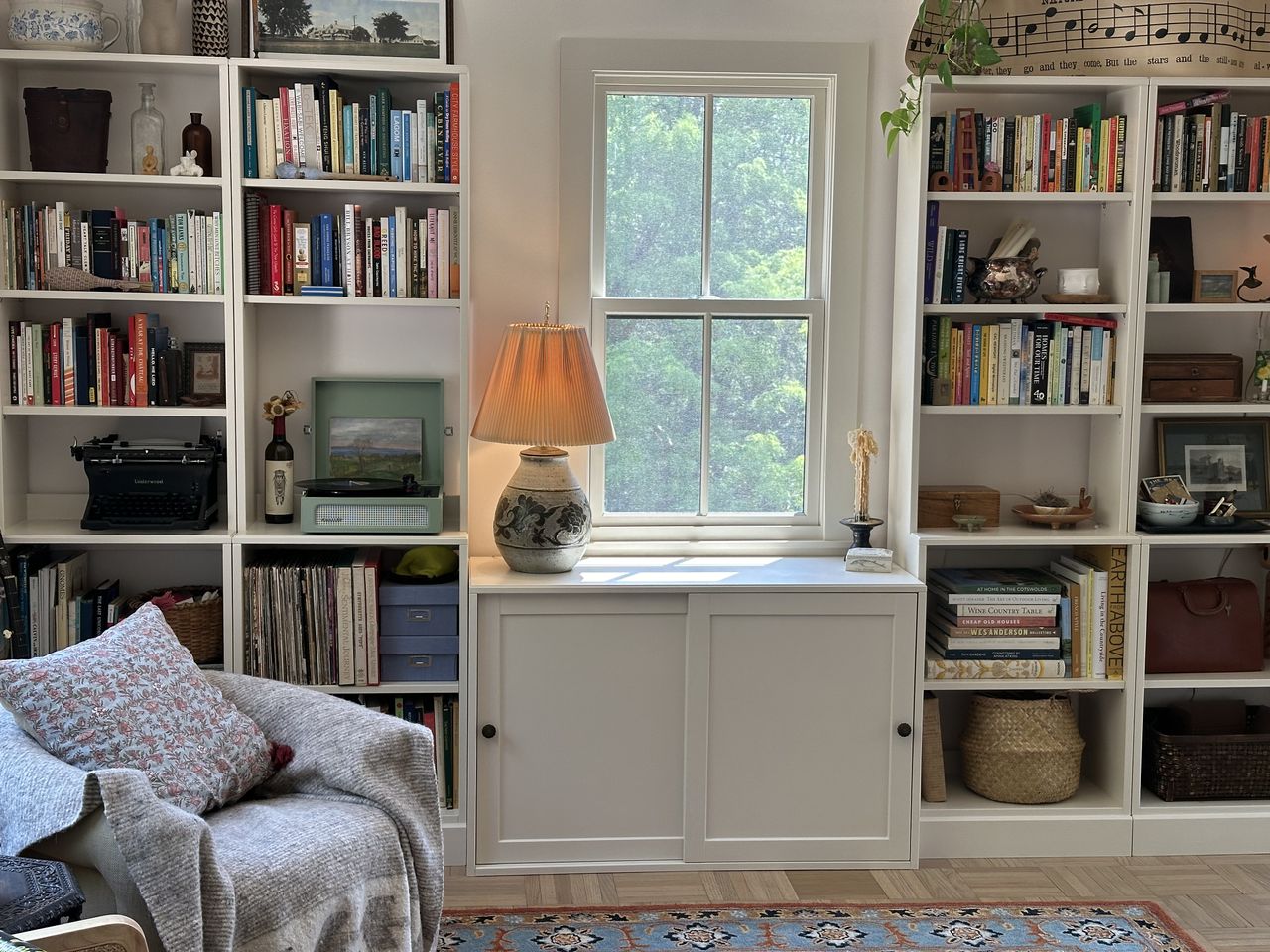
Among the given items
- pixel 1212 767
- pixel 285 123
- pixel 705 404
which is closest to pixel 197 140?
pixel 285 123

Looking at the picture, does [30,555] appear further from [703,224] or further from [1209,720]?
[1209,720]

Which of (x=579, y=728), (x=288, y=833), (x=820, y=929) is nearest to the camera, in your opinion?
(x=288, y=833)

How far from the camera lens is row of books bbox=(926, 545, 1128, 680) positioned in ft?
11.8

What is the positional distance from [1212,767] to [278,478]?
9.07ft

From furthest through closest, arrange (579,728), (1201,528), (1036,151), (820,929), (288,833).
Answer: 1. (1201,528)
2. (1036,151)
3. (579,728)
4. (820,929)
5. (288,833)

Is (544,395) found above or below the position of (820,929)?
above

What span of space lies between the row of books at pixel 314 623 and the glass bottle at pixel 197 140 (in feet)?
3.58

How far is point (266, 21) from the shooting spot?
10.9ft

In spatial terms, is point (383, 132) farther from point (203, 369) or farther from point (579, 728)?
point (579, 728)

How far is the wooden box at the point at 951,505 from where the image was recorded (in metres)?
3.70

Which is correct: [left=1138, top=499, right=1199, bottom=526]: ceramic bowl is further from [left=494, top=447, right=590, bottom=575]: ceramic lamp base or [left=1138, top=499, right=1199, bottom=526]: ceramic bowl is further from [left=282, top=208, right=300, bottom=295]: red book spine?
[left=282, top=208, right=300, bottom=295]: red book spine

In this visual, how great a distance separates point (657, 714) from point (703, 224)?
1.43 m

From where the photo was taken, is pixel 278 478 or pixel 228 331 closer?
pixel 228 331

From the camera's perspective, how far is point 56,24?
127 inches
